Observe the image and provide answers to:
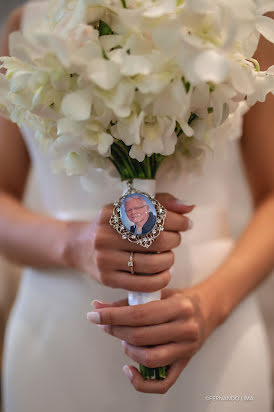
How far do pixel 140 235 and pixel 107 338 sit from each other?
30cm

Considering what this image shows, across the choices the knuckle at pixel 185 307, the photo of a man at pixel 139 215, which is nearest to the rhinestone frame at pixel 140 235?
the photo of a man at pixel 139 215

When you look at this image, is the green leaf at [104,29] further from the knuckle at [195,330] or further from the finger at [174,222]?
the knuckle at [195,330]

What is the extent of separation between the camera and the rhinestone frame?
548mm

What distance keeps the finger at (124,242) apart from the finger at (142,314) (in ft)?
0.26

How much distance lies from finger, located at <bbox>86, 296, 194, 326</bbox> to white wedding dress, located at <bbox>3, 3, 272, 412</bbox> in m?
0.16

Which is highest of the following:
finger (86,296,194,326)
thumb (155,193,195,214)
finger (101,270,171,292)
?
thumb (155,193,195,214)

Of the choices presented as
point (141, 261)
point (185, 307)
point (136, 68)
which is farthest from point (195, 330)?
point (136, 68)

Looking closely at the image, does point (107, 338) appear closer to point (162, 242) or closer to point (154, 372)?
point (154, 372)

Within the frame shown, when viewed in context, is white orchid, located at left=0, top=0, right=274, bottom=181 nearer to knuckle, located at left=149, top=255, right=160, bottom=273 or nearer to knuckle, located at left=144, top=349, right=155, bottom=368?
knuckle, located at left=149, top=255, right=160, bottom=273

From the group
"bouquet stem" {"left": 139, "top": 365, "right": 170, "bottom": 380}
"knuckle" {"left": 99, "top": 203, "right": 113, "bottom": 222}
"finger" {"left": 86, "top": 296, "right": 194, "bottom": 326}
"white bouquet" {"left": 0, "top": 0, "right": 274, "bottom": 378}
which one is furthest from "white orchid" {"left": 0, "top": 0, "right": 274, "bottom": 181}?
"bouquet stem" {"left": 139, "top": 365, "right": 170, "bottom": 380}

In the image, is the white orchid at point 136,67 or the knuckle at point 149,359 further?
the knuckle at point 149,359

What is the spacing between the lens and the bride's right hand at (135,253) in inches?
22.4

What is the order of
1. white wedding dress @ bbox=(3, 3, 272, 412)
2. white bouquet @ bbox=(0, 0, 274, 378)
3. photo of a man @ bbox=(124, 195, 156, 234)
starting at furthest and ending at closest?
white wedding dress @ bbox=(3, 3, 272, 412) → photo of a man @ bbox=(124, 195, 156, 234) → white bouquet @ bbox=(0, 0, 274, 378)

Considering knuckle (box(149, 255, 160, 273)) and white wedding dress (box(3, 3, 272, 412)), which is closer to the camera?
knuckle (box(149, 255, 160, 273))
